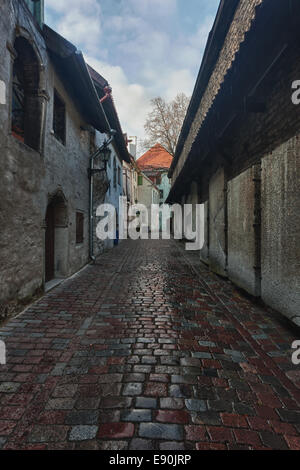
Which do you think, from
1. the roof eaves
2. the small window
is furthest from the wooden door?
the roof eaves

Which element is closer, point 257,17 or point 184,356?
point 257,17

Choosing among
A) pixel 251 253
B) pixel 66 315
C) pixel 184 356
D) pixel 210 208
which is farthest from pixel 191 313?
pixel 210 208

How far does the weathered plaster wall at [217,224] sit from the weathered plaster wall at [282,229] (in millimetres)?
2172

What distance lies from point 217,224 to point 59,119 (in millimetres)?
4962

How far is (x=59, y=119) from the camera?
6094 mm

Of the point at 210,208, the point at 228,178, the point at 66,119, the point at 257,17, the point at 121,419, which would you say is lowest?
the point at 121,419

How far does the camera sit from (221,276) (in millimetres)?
6355

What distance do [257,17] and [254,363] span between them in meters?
3.56

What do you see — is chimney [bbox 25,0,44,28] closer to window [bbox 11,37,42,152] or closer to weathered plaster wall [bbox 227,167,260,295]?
window [bbox 11,37,42,152]

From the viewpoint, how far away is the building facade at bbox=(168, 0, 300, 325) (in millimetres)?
3018

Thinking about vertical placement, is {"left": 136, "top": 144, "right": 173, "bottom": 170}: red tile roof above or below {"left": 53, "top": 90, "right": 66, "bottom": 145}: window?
above

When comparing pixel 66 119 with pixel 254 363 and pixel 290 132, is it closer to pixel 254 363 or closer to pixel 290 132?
pixel 290 132

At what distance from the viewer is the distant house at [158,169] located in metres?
37.7

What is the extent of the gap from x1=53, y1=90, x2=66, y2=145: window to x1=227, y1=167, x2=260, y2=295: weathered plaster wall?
4.31m
